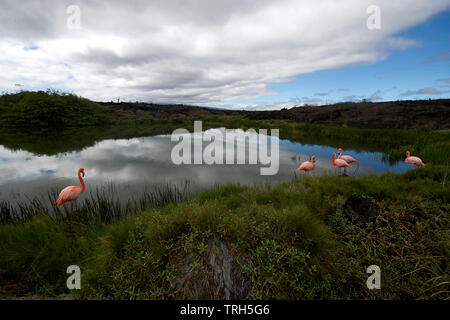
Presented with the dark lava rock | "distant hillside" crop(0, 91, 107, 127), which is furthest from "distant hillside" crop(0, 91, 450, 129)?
the dark lava rock

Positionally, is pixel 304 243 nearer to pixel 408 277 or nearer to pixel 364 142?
pixel 408 277

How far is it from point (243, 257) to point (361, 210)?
253 centimetres

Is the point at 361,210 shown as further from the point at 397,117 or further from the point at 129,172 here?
the point at 397,117

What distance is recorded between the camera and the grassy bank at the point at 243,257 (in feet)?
6.68

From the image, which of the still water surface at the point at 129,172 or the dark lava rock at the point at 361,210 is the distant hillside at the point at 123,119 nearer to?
the still water surface at the point at 129,172

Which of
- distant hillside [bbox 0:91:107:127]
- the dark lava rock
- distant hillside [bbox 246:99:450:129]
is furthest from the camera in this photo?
distant hillside [bbox 0:91:107:127]

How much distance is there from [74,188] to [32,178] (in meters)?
5.20

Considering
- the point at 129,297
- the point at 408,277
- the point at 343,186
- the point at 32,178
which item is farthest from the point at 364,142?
the point at 32,178

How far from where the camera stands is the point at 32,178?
8031 millimetres

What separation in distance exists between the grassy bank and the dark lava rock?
0.02 metres

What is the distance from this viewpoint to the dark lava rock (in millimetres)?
3191

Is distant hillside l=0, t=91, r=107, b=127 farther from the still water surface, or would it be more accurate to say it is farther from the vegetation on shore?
the vegetation on shore

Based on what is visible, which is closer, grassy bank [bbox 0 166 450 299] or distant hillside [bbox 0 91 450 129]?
grassy bank [bbox 0 166 450 299]

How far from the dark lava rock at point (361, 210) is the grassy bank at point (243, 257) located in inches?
0.9
